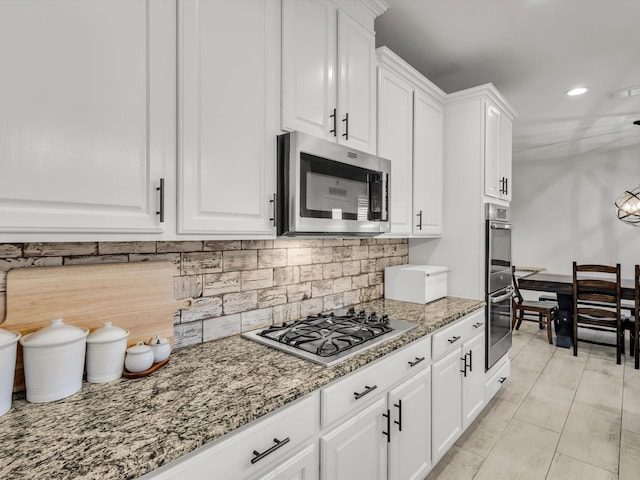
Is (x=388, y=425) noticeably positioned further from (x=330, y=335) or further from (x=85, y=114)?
(x=85, y=114)

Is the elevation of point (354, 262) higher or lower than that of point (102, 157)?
lower

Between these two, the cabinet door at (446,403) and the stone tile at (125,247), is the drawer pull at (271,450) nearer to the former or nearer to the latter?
the stone tile at (125,247)

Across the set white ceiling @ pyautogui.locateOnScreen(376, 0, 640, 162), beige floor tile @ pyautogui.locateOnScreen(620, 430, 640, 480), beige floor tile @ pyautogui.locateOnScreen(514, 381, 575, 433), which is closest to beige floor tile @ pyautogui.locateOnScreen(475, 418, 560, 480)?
beige floor tile @ pyautogui.locateOnScreen(514, 381, 575, 433)

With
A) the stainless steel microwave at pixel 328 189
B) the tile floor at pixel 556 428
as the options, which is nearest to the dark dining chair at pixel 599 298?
the tile floor at pixel 556 428

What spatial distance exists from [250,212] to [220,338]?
63 cm

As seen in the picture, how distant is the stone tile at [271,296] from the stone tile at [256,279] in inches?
1.2

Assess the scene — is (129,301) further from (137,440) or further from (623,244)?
(623,244)

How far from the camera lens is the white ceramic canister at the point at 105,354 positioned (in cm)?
112

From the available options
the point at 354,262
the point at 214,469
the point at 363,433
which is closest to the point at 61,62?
the point at 214,469

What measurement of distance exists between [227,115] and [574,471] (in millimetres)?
2753

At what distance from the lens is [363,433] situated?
4.69ft

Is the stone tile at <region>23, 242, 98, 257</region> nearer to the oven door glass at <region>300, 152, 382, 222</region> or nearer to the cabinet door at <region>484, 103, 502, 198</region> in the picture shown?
the oven door glass at <region>300, 152, 382, 222</region>

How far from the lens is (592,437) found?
8.08 feet

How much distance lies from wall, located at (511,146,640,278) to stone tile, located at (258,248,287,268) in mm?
5910
